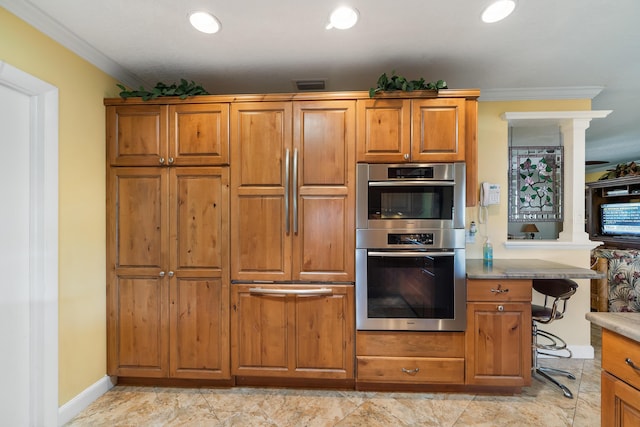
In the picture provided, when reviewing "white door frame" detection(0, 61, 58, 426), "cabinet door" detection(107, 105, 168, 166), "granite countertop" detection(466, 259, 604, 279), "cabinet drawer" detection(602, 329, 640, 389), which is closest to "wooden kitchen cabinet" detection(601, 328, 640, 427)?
"cabinet drawer" detection(602, 329, 640, 389)

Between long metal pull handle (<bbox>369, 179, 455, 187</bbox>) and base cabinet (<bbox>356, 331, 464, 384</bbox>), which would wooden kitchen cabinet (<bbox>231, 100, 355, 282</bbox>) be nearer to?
long metal pull handle (<bbox>369, 179, 455, 187</bbox>)

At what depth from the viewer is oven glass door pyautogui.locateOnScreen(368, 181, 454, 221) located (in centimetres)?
205

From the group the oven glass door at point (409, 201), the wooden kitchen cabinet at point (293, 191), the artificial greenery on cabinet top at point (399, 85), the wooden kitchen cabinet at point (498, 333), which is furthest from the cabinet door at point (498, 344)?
the artificial greenery on cabinet top at point (399, 85)

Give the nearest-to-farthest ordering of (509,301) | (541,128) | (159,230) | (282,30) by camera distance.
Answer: (282,30) → (509,301) → (159,230) → (541,128)

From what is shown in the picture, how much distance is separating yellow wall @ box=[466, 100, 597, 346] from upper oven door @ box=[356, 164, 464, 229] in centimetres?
83

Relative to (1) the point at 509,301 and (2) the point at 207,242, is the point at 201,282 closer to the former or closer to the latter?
(2) the point at 207,242

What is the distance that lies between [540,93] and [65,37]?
373cm

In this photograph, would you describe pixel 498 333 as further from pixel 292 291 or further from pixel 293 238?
pixel 293 238

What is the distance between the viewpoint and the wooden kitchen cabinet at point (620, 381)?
1.04 meters

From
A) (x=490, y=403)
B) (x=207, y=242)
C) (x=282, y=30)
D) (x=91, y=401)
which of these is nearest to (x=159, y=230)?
(x=207, y=242)

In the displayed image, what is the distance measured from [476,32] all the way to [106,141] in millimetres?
2691

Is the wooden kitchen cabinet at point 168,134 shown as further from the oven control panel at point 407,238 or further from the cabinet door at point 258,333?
the oven control panel at point 407,238

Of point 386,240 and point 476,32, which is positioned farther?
point 386,240

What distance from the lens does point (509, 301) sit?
2.01 m
